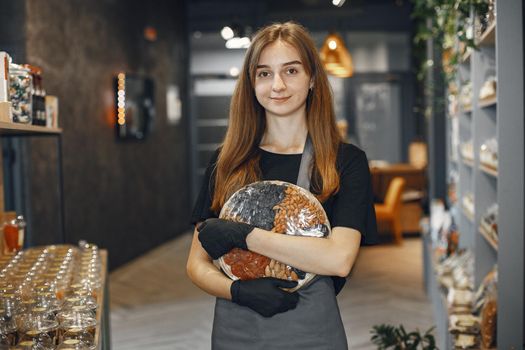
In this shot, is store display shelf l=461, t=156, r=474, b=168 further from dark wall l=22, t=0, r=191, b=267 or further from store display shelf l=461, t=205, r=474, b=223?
dark wall l=22, t=0, r=191, b=267

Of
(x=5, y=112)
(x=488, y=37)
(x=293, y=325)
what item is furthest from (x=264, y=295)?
(x=488, y=37)

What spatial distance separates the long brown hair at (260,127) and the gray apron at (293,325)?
8 cm

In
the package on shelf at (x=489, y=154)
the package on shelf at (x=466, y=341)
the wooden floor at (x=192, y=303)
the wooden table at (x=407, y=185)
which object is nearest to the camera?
the package on shelf at (x=466, y=341)

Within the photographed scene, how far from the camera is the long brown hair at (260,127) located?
5.73ft

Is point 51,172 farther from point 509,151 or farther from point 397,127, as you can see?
point 397,127

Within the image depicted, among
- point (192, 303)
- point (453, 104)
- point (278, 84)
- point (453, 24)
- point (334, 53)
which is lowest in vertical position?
point (192, 303)

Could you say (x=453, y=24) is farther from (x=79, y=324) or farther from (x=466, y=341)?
(x=79, y=324)

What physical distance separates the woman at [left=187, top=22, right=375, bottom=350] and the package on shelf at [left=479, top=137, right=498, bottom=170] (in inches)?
58.8

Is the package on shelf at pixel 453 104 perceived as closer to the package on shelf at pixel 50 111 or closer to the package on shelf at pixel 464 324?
the package on shelf at pixel 464 324

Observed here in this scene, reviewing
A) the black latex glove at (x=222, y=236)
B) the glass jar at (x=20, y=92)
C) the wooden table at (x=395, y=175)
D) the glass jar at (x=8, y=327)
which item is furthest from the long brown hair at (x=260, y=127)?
the wooden table at (x=395, y=175)

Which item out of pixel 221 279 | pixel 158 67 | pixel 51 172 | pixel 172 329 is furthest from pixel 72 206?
pixel 221 279

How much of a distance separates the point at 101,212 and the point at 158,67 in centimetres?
253

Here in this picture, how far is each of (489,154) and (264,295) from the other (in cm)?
193

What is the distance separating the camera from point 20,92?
270 centimetres
